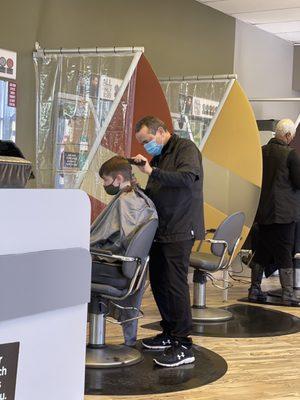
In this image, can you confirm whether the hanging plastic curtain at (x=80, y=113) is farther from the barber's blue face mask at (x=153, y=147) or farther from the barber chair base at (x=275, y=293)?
the barber chair base at (x=275, y=293)

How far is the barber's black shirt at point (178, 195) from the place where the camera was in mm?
3457

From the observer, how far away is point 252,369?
3.55 meters

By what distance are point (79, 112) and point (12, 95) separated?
503 millimetres

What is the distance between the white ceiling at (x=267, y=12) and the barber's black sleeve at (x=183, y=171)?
3.49m

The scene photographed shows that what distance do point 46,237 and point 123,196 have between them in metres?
1.58

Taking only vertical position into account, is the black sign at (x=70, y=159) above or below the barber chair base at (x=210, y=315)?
above

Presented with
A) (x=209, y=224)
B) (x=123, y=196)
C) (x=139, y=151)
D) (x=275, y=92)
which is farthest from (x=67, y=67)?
(x=275, y=92)

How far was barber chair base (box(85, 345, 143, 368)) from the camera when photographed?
11.4ft

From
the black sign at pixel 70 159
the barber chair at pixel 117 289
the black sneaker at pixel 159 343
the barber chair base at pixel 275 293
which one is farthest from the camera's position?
the barber chair base at pixel 275 293

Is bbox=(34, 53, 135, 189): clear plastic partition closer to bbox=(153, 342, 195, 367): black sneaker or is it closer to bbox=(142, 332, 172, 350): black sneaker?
bbox=(142, 332, 172, 350): black sneaker

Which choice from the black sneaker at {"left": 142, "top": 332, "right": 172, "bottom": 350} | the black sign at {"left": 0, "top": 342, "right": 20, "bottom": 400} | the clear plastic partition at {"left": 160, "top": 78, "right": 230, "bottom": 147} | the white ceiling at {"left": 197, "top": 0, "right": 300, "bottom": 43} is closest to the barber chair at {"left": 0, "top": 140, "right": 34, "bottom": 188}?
the black sign at {"left": 0, "top": 342, "right": 20, "bottom": 400}

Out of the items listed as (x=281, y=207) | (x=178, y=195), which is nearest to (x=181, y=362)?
(x=178, y=195)

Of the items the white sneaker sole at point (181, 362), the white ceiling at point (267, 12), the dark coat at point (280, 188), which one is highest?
the white ceiling at point (267, 12)

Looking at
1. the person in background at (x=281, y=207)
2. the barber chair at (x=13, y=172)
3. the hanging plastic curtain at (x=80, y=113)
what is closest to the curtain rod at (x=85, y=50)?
the hanging plastic curtain at (x=80, y=113)
